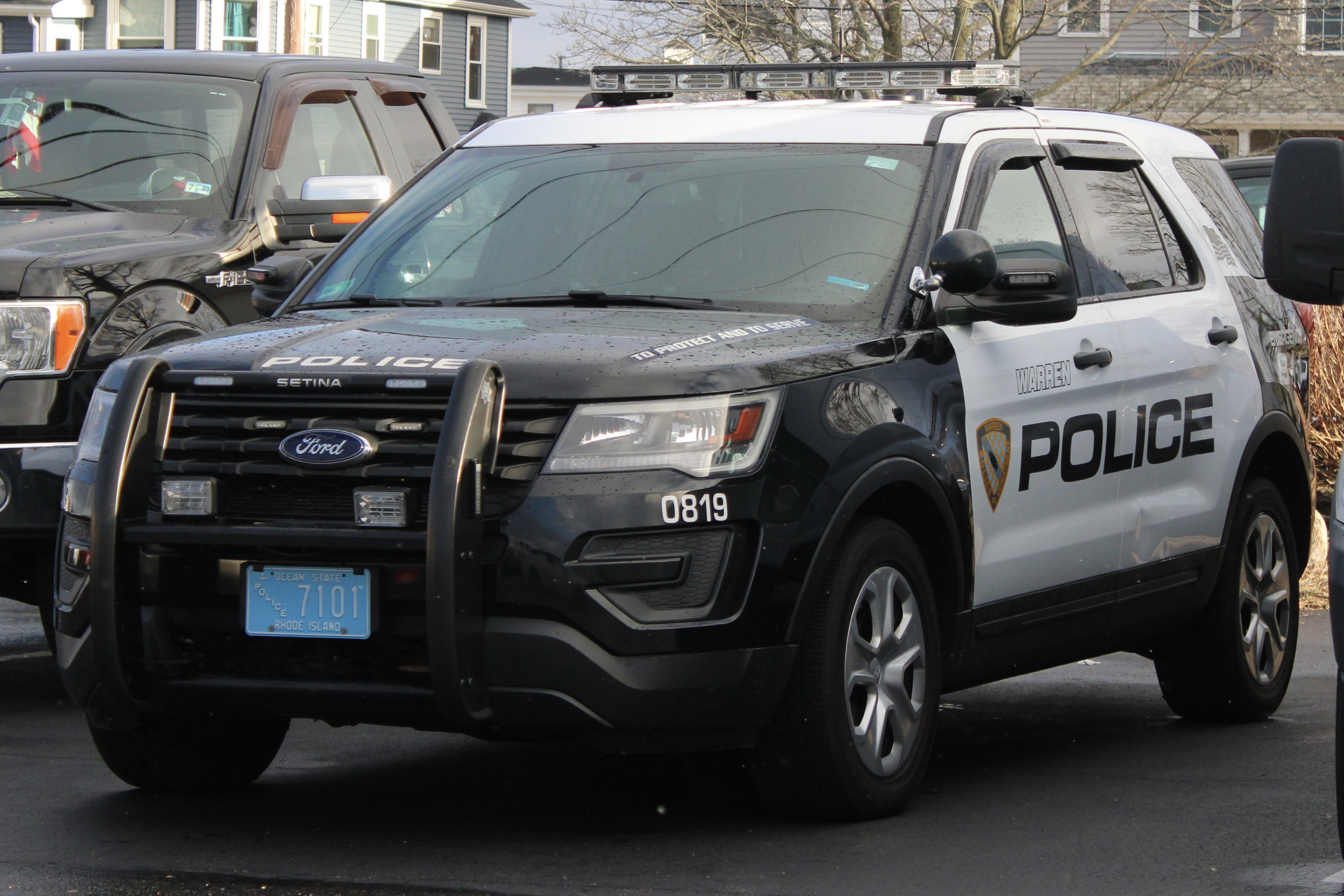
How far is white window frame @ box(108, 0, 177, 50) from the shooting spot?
3834 cm

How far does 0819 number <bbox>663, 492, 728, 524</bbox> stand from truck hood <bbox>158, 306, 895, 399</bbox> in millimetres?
241

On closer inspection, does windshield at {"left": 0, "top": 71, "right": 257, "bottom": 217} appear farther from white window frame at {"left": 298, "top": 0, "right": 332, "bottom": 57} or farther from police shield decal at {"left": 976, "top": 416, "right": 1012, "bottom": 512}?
white window frame at {"left": 298, "top": 0, "right": 332, "bottom": 57}

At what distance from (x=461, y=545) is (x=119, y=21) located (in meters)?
36.7

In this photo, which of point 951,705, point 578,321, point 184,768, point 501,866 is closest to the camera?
point 501,866

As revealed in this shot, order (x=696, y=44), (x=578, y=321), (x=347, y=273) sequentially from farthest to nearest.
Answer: (x=696, y=44)
(x=347, y=273)
(x=578, y=321)

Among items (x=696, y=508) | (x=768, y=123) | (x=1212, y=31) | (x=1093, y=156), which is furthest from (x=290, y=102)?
(x=1212, y=31)

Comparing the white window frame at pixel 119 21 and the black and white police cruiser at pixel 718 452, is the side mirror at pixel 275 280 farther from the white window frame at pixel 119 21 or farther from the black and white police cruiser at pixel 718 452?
the white window frame at pixel 119 21

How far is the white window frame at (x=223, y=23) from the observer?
37000mm

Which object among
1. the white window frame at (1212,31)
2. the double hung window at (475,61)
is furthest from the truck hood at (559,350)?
the double hung window at (475,61)

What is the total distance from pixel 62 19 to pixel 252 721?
35.9 meters

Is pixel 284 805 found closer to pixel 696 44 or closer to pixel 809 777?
pixel 809 777

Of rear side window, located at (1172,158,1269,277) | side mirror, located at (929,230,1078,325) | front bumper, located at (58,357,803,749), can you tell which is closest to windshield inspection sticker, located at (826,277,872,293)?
side mirror, located at (929,230,1078,325)

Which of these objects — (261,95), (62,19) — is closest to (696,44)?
(62,19)

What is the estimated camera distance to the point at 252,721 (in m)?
5.55
